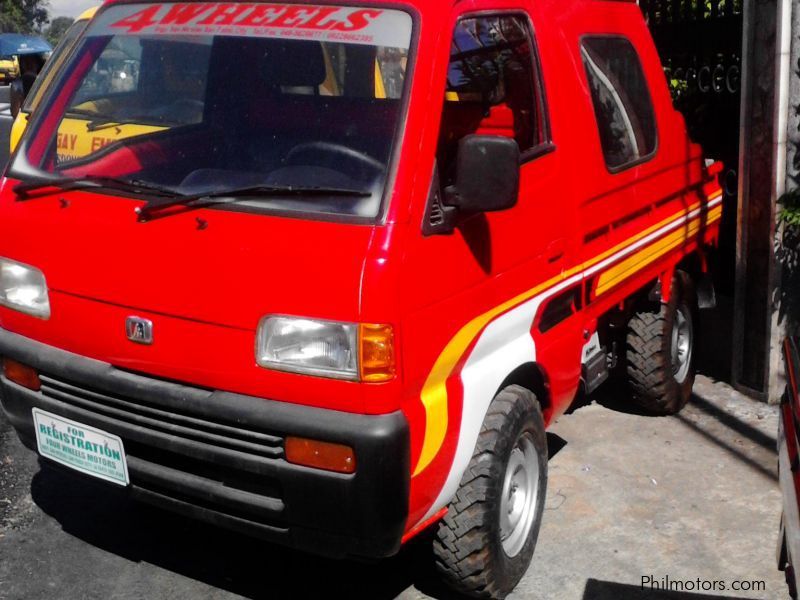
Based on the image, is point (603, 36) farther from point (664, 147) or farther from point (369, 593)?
point (369, 593)

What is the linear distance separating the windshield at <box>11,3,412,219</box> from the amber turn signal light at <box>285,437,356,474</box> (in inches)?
27.8

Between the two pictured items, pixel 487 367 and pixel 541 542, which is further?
pixel 541 542

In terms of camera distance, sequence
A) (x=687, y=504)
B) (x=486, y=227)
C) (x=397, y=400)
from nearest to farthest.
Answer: (x=397, y=400), (x=486, y=227), (x=687, y=504)

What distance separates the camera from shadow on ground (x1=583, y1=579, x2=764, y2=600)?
3.90m

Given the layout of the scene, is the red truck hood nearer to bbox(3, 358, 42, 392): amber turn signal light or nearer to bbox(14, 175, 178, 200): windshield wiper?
bbox(14, 175, 178, 200): windshield wiper

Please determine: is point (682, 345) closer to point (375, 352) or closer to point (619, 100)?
point (619, 100)

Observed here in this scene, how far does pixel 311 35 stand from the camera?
347 cm

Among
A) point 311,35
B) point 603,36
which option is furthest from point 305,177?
point 603,36

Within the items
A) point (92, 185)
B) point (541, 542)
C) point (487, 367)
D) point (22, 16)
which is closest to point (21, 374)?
point (92, 185)

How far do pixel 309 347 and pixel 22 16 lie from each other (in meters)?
94.2

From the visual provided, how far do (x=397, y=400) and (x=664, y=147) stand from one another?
271 cm

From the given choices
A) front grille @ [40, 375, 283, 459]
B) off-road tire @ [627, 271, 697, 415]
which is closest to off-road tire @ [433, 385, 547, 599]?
front grille @ [40, 375, 283, 459]

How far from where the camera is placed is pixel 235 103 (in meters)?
3.68

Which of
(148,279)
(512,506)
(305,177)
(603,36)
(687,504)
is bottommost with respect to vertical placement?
(687,504)
